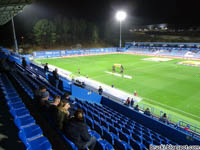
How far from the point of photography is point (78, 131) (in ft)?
12.5

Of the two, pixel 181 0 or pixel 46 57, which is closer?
pixel 46 57

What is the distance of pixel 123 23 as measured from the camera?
297ft

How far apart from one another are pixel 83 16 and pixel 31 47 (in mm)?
34789

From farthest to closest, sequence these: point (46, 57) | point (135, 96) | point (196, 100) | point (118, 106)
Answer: point (46, 57), point (135, 96), point (196, 100), point (118, 106)

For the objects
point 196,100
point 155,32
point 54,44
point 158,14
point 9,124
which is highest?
point 158,14

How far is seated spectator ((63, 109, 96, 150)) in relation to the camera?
3.82 meters

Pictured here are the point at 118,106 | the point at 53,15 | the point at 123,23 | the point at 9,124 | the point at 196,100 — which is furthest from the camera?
the point at 123,23

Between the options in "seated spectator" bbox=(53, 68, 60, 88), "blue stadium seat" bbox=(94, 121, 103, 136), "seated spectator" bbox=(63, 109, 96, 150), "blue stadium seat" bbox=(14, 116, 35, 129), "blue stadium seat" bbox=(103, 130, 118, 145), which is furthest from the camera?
"seated spectator" bbox=(53, 68, 60, 88)

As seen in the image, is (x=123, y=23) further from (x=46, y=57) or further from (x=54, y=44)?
(x=46, y=57)

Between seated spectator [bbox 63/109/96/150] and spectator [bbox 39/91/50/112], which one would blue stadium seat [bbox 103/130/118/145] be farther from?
spectator [bbox 39/91/50/112]

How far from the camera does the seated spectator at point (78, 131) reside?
3.82 m

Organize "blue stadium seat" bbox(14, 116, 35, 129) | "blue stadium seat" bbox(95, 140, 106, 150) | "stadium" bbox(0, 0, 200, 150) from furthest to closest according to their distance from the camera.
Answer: "blue stadium seat" bbox(14, 116, 35, 129)
"blue stadium seat" bbox(95, 140, 106, 150)
"stadium" bbox(0, 0, 200, 150)

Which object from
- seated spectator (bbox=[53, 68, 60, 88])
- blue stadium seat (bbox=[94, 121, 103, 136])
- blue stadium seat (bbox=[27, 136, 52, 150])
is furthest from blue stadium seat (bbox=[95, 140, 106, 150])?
seated spectator (bbox=[53, 68, 60, 88])

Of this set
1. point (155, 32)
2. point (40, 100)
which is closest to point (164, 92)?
point (40, 100)
